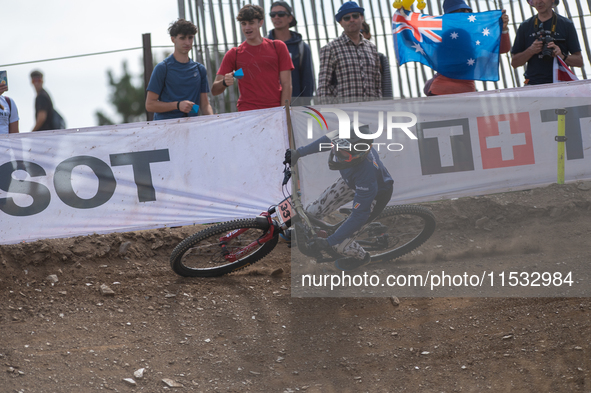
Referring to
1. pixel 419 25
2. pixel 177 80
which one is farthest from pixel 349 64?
pixel 177 80

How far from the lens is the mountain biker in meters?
5.18

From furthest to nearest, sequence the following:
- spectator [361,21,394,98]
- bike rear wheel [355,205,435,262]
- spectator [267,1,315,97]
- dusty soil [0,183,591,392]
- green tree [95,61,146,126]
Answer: green tree [95,61,146,126] → spectator [361,21,394,98] → spectator [267,1,315,97] → bike rear wheel [355,205,435,262] → dusty soil [0,183,591,392]

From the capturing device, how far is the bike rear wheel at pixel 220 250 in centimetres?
500

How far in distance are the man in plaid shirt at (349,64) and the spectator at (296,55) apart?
8.9 inches

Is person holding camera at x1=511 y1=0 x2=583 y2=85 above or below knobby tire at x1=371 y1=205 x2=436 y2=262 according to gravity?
above

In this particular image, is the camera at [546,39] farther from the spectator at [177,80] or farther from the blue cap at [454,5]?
the spectator at [177,80]

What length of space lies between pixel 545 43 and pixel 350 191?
301 cm

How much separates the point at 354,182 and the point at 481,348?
6.27 feet

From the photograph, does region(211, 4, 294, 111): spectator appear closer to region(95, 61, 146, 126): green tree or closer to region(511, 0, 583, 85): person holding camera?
region(511, 0, 583, 85): person holding camera

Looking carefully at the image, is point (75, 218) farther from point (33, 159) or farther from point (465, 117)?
point (465, 117)

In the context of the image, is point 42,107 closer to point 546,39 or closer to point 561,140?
point 546,39

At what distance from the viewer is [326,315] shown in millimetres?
4812

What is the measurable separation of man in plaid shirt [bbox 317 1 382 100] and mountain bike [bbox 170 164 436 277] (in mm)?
1521

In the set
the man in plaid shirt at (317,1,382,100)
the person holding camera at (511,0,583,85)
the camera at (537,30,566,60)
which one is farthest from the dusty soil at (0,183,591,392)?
the man in plaid shirt at (317,1,382,100)
